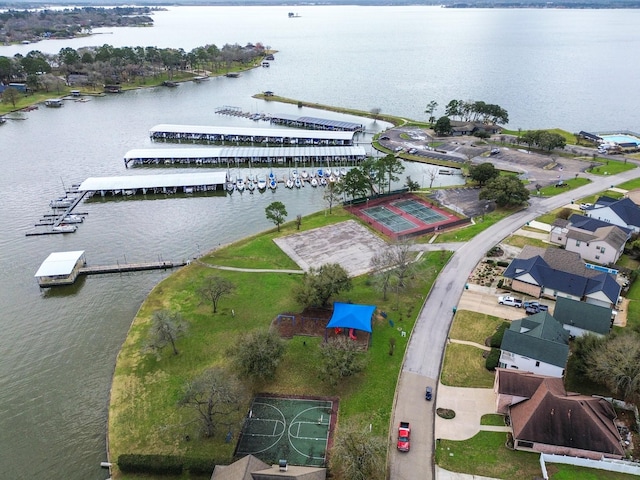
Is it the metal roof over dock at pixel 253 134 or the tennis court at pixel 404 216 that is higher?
the metal roof over dock at pixel 253 134

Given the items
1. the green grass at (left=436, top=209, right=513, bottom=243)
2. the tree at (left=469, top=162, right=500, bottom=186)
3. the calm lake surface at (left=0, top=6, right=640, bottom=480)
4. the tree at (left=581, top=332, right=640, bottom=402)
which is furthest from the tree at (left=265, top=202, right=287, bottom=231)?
the tree at (left=581, top=332, right=640, bottom=402)

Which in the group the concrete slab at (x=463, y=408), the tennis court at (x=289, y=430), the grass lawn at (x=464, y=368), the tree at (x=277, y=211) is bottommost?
the tennis court at (x=289, y=430)

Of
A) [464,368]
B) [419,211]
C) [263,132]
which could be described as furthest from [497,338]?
[263,132]

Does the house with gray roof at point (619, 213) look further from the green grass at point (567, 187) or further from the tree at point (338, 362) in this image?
the tree at point (338, 362)

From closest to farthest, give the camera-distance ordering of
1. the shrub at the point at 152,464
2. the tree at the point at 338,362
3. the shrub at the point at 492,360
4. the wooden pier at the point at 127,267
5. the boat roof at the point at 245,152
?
the shrub at the point at 152,464 → the tree at the point at 338,362 → the shrub at the point at 492,360 → the wooden pier at the point at 127,267 → the boat roof at the point at 245,152

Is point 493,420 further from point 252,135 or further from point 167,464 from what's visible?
point 252,135

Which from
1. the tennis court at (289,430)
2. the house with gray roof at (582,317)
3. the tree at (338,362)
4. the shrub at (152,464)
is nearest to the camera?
the shrub at (152,464)

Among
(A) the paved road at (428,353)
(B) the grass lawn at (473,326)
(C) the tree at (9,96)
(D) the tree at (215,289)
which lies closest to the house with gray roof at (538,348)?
(B) the grass lawn at (473,326)
